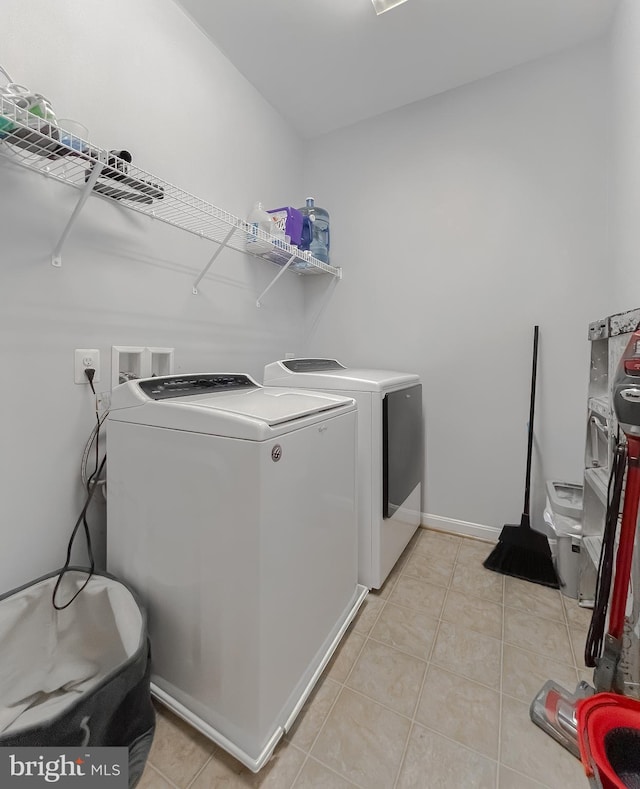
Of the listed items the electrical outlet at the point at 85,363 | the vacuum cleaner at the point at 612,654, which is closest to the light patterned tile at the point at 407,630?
the vacuum cleaner at the point at 612,654

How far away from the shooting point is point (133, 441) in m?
1.18

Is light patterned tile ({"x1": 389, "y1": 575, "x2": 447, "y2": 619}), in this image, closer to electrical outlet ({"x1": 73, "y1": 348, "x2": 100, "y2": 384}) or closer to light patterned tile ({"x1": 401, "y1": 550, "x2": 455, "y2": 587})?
light patterned tile ({"x1": 401, "y1": 550, "x2": 455, "y2": 587})

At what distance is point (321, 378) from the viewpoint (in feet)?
5.96

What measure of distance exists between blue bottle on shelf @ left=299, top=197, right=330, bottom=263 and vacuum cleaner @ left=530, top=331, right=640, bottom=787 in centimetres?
191

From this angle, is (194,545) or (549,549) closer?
(194,545)

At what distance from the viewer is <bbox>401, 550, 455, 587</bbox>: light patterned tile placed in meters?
1.86

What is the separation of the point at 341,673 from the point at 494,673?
565 mm

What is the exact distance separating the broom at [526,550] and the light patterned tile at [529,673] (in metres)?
0.55

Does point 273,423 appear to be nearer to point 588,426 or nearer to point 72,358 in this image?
point 72,358

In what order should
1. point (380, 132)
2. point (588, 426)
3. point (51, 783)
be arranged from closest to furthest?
point (51, 783)
point (588, 426)
point (380, 132)

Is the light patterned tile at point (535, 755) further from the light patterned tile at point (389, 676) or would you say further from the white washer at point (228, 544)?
the white washer at point (228, 544)

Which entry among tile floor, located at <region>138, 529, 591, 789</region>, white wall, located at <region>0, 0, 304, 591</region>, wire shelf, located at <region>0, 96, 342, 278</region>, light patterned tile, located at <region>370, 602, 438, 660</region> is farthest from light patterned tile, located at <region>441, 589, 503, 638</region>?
wire shelf, located at <region>0, 96, 342, 278</region>

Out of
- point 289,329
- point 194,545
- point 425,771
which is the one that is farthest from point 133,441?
point 289,329

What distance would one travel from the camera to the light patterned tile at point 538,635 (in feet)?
4.55
